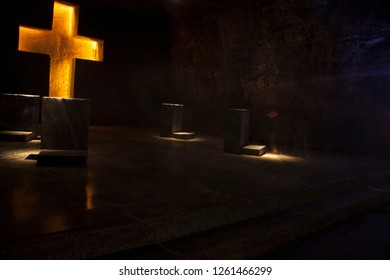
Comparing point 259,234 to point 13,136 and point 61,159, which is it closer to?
point 61,159

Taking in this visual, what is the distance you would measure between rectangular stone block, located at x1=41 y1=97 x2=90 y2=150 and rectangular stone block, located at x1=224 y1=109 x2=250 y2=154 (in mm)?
3078

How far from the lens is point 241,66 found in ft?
36.2

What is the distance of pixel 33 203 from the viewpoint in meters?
2.91

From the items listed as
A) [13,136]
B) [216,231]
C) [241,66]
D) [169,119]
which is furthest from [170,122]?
[216,231]

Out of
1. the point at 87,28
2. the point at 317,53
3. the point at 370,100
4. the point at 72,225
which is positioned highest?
the point at 87,28

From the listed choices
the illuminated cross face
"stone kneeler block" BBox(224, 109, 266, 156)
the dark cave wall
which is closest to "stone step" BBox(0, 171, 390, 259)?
"stone kneeler block" BBox(224, 109, 266, 156)

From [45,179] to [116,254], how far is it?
1800 mm

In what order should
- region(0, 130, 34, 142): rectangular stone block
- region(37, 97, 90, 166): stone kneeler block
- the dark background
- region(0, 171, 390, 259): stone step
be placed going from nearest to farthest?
1. region(0, 171, 390, 259): stone step
2. region(37, 97, 90, 166): stone kneeler block
3. region(0, 130, 34, 142): rectangular stone block
4. the dark background

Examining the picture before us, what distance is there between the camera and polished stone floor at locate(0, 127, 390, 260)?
2639 mm

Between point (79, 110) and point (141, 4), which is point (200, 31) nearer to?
point (141, 4)

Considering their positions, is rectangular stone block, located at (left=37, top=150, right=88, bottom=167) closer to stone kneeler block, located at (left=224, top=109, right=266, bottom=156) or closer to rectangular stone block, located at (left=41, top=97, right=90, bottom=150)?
rectangular stone block, located at (left=41, top=97, right=90, bottom=150)

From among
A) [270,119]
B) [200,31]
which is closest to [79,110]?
[270,119]

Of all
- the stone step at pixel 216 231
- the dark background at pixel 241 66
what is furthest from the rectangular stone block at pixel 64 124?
the dark background at pixel 241 66

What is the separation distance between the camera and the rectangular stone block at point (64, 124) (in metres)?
5.21
